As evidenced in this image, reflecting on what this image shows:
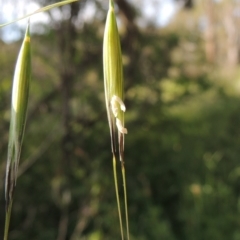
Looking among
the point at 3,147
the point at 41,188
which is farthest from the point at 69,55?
the point at 41,188

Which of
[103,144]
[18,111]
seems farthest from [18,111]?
[103,144]

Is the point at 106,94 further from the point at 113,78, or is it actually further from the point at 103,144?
the point at 103,144

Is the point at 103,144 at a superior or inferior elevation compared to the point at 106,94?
inferior

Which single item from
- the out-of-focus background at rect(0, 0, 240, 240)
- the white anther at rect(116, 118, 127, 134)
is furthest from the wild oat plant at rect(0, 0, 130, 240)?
the out-of-focus background at rect(0, 0, 240, 240)

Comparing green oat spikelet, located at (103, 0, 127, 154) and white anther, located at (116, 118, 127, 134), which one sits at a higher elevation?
green oat spikelet, located at (103, 0, 127, 154)

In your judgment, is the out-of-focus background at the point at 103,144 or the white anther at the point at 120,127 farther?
the out-of-focus background at the point at 103,144

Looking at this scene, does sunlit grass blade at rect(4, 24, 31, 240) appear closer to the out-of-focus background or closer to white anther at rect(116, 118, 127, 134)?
white anther at rect(116, 118, 127, 134)

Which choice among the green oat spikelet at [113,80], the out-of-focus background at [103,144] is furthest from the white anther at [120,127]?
the out-of-focus background at [103,144]

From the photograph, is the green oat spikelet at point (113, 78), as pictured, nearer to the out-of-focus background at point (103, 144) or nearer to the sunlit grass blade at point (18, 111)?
the sunlit grass blade at point (18, 111)
